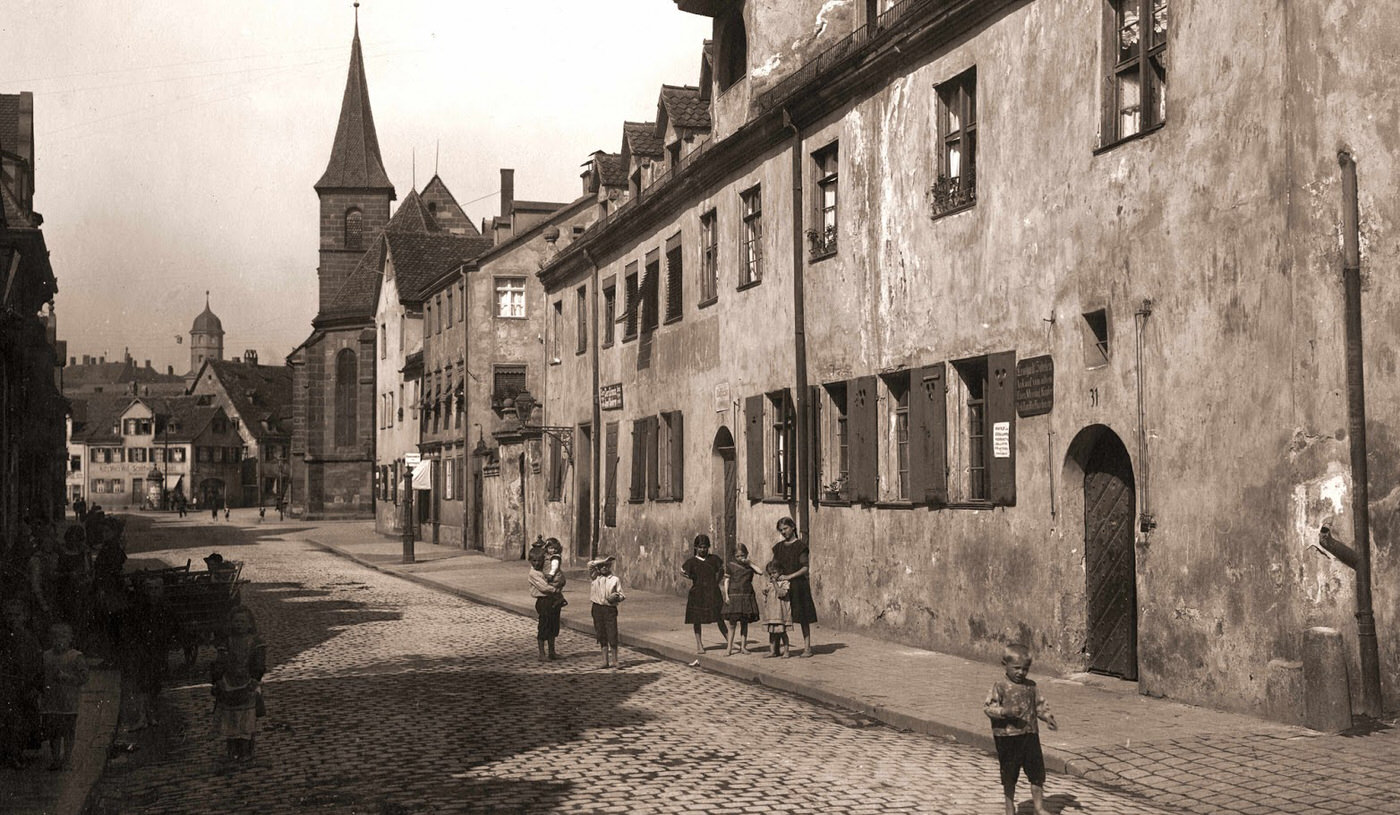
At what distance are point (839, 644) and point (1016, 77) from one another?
6824mm

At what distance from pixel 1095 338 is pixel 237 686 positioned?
816 centimetres

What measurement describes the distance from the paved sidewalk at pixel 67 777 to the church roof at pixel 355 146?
7928cm

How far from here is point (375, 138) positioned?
91.5 meters

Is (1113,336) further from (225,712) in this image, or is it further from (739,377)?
(739,377)

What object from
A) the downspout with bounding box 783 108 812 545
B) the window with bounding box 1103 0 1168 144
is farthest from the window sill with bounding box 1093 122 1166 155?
the downspout with bounding box 783 108 812 545

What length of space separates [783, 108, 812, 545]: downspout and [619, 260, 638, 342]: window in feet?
29.1

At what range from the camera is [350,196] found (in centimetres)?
8938

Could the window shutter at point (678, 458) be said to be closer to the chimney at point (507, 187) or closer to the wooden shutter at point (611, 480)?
the wooden shutter at point (611, 480)

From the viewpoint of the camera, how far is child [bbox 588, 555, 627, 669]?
15867 mm

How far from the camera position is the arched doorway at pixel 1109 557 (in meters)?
13.5

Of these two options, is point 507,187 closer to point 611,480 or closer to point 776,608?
point 611,480

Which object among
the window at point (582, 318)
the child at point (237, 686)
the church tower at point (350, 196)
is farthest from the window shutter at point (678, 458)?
the church tower at point (350, 196)

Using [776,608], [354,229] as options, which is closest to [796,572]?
[776,608]

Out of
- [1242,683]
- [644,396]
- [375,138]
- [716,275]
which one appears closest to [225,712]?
[1242,683]
